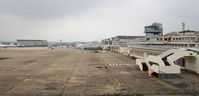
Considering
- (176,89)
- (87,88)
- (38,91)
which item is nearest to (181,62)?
(176,89)

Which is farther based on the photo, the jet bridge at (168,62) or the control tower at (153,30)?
the control tower at (153,30)

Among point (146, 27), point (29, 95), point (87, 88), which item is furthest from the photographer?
point (146, 27)

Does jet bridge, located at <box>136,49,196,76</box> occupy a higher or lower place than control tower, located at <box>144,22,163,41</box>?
lower

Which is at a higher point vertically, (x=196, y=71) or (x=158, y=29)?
(x=158, y=29)

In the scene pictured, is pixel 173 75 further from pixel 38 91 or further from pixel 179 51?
pixel 38 91

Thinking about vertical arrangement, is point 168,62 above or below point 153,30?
below

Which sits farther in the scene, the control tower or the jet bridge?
the control tower

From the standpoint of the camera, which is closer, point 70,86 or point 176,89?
point 176,89

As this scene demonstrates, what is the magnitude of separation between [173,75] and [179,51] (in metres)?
3.96

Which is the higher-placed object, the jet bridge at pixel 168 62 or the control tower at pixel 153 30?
the control tower at pixel 153 30

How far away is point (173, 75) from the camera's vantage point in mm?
38406

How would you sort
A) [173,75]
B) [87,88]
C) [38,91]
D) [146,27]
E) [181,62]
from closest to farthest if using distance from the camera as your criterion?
[38,91]
[87,88]
[173,75]
[181,62]
[146,27]

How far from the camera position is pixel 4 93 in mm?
25812

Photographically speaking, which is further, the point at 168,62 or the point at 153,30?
the point at 153,30
